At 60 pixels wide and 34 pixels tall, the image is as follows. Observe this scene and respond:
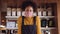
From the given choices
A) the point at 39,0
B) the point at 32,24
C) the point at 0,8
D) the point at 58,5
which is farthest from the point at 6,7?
the point at 32,24

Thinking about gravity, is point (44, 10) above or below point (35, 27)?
above

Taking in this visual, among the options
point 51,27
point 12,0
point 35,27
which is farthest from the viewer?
point 51,27

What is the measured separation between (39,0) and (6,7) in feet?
2.50

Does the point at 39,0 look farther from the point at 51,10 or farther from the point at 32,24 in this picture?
the point at 32,24

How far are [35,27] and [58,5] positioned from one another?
4.48 feet

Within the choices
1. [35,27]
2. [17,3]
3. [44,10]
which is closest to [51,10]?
[44,10]

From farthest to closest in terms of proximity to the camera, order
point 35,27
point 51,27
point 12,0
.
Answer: point 51,27, point 12,0, point 35,27

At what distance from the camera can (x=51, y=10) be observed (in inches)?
110

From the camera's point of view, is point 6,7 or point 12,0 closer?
point 12,0

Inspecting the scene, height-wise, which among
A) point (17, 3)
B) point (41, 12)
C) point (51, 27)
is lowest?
point (51, 27)

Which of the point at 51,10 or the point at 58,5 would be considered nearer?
the point at 58,5

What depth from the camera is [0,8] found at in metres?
2.66

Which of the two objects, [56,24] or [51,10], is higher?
[51,10]

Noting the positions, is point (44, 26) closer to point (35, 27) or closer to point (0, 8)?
point (0, 8)
